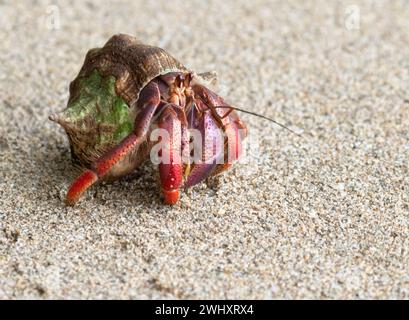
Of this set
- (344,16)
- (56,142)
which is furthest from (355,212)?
(344,16)

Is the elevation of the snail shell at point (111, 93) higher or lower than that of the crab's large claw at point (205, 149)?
higher

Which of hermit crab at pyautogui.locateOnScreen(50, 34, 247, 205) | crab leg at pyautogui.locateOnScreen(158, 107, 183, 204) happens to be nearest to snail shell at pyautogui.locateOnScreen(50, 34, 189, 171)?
hermit crab at pyautogui.locateOnScreen(50, 34, 247, 205)

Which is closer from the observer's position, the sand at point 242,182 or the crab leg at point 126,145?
the sand at point 242,182

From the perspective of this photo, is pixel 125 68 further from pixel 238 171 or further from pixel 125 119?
pixel 238 171


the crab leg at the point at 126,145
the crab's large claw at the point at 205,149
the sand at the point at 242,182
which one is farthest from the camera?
the crab's large claw at the point at 205,149

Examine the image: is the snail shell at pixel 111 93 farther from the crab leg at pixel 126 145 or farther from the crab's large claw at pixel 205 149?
the crab's large claw at pixel 205 149

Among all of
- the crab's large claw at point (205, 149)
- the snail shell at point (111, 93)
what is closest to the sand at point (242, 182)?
the crab's large claw at point (205, 149)

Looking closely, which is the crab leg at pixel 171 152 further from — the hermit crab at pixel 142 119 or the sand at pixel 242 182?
the sand at pixel 242 182

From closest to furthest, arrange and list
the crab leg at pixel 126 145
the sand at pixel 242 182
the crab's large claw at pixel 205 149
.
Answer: the sand at pixel 242 182 → the crab leg at pixel 126 145 → the crab's large claw at pixel 205 149
